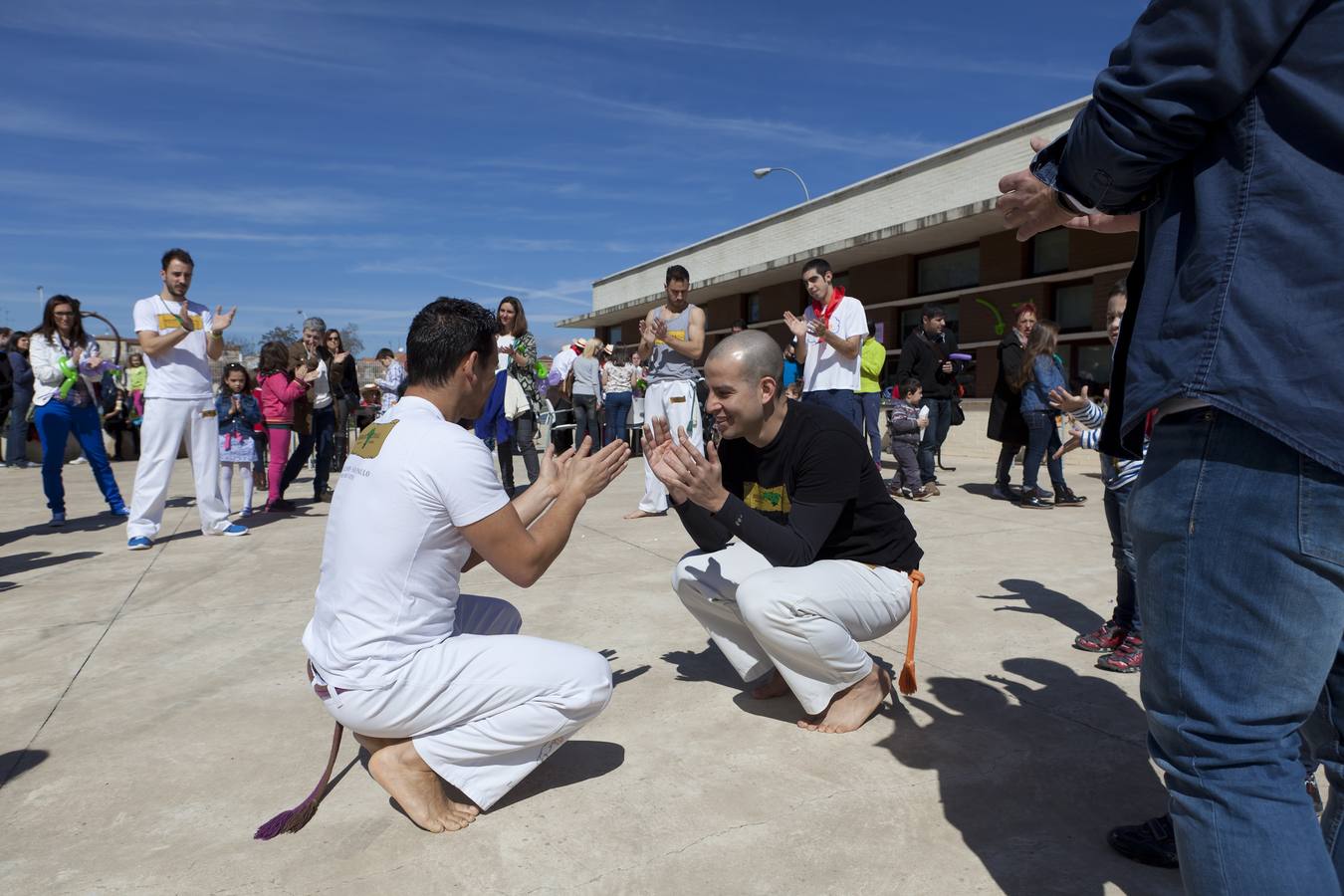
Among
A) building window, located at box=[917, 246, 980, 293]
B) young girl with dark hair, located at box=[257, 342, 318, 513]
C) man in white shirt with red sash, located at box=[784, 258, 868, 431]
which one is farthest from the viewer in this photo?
building window, located at box=[917, 246, 980, 293]

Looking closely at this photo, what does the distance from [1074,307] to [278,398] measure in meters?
13.3

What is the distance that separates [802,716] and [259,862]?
70.8 inches

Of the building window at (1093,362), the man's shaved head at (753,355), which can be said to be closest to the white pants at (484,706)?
the man's shaved head at (753,355)

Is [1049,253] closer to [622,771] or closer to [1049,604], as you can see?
[1049,604]

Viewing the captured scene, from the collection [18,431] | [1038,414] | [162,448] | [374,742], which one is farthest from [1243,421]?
[18,431]

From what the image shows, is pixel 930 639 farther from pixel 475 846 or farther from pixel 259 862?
pixel 259 862

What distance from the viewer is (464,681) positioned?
240cm

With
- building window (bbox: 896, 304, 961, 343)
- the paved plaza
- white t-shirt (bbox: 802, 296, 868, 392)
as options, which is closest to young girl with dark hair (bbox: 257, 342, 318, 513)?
the paved plaza

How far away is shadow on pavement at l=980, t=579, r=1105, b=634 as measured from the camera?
13.9 ft

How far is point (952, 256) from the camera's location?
18.1 m

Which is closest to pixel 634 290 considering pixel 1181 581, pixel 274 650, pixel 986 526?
pixel 986 526

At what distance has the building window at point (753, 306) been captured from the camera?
25375mm

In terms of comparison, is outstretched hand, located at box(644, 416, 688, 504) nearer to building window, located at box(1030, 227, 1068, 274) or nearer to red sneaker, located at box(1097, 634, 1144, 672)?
red sneaker, located at box(1097, 634, 1144, 672)

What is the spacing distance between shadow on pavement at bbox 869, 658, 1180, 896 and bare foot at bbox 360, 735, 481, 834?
1.40m
